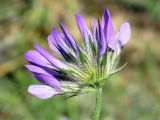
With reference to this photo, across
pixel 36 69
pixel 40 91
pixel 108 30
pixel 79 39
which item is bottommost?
pixel 79 39

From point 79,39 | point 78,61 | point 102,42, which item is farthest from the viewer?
point 79,39

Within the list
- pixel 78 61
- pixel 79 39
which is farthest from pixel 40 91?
pixel 79 39

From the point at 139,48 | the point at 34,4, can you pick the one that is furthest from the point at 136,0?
the point at 34,4

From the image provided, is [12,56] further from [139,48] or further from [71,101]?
[139,48]

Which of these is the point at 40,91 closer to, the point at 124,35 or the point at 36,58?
the point at 36,58

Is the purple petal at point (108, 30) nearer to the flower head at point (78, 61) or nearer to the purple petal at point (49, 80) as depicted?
the flower head at point (78, 61)

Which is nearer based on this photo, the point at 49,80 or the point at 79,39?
the point at 49,80

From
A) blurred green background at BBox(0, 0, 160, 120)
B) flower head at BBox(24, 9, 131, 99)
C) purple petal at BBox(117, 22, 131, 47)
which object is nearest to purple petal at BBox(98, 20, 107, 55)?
flower head at BBox(24, 9, 131, 99)

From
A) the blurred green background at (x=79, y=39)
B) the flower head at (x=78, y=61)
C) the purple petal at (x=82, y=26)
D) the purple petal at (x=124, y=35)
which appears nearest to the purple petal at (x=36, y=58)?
the flower head at (x=78, y=61)
